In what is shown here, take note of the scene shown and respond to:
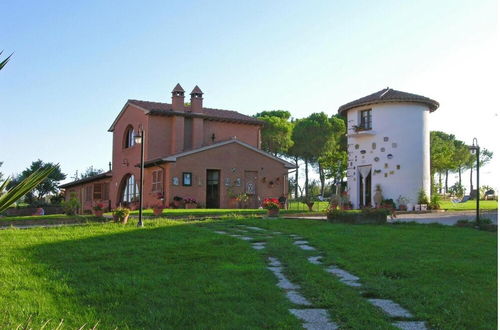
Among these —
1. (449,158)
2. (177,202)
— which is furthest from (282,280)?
(449,158)

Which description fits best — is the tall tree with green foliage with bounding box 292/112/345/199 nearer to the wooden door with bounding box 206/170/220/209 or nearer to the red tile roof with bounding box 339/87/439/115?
the red tile roof with bounding box 339/87/439/115

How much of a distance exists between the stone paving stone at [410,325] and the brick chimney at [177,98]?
92.4 ft

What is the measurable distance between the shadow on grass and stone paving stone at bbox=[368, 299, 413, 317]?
3.33ft

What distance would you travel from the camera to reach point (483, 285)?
6652mm

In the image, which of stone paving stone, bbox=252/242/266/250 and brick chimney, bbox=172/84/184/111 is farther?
brick chimney, bbox=172/84/184/111

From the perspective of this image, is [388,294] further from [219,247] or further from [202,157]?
[202,157]

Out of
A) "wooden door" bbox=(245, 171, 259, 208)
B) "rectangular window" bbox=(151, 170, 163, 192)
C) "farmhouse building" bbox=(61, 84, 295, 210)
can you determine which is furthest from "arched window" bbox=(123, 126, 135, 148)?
"wooden door" bbox=(245, 171, 259, 208)

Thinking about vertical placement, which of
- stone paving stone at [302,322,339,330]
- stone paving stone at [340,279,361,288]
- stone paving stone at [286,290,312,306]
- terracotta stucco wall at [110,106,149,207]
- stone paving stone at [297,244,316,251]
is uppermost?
terracotta stucco wall at [110,106,149,207]

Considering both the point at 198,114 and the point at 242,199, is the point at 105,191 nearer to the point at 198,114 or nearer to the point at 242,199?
the point at 198,114

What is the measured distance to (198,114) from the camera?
32594 mm

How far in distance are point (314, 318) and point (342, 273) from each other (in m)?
2.43

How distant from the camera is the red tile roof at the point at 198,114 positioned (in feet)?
104

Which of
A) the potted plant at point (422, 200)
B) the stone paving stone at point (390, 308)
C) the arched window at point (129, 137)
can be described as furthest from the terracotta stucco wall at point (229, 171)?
the stone paving stone at point (390, 308)

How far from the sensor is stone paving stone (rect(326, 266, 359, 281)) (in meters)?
7.11
